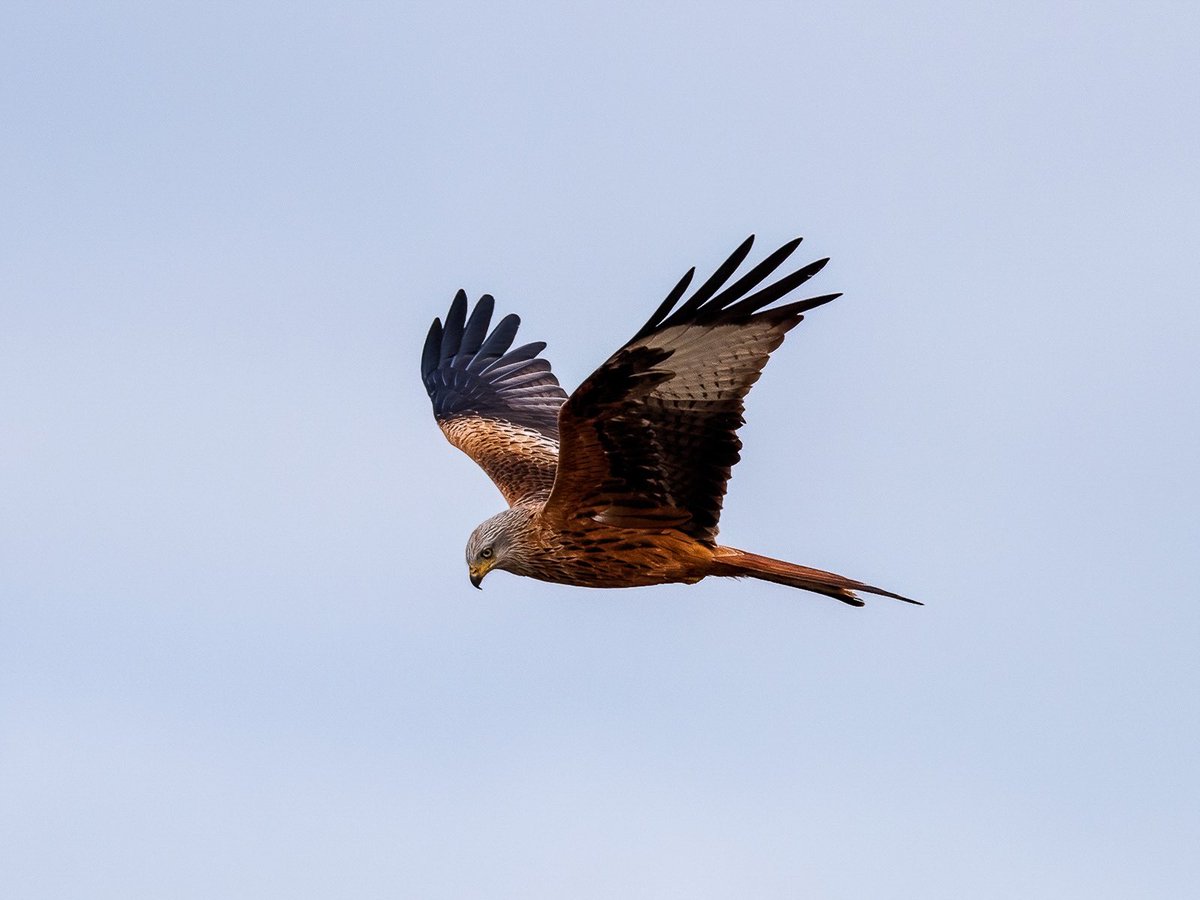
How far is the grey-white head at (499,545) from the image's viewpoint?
441 inches

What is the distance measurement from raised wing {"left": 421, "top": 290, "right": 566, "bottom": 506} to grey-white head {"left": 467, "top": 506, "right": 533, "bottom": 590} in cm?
176

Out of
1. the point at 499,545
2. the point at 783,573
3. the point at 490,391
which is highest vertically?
the point at 490,391

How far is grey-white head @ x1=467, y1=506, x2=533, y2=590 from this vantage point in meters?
11.2

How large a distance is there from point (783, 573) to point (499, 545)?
5.37 feet

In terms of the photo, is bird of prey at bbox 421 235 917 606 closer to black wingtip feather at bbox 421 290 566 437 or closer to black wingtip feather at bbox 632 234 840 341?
black wingtip feather at bbox 632 234 840 341

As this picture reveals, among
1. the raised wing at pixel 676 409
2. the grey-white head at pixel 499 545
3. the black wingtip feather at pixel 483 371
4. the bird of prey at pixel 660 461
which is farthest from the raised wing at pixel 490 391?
the raised wing at pixel 676 409

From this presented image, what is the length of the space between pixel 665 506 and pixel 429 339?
5.09 m

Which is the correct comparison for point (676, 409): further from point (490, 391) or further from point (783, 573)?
point (490, 391)

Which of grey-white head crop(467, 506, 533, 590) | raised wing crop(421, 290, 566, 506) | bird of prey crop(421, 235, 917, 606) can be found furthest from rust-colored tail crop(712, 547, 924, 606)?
raised wing crop(421, 290, 566, 506)

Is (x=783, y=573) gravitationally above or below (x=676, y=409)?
below

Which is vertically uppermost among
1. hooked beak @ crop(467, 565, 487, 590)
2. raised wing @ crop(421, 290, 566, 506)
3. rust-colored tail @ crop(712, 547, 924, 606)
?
raised wing @ crop(421, 290, 566, 506)

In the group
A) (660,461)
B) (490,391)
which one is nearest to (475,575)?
(660,461)

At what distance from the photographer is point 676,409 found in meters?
10.4

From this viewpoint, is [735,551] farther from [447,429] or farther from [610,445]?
[447,429]
